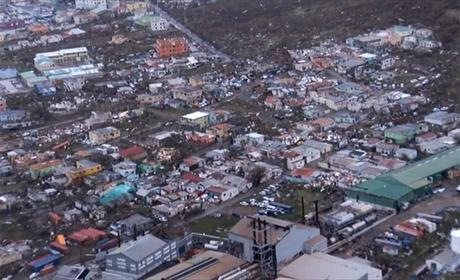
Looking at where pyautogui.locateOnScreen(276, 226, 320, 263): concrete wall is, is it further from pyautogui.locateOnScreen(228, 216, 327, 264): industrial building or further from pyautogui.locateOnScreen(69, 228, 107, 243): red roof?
pyautogui.locateOnScreen(69, 228, 107, 243): red roof

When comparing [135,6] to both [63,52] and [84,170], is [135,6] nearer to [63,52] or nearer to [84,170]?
[63,52]

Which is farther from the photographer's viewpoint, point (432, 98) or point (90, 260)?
point (432, 98)

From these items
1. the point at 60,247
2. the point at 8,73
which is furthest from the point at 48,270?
the point at 8,73

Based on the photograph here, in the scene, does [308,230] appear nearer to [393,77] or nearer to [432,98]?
[432,98]

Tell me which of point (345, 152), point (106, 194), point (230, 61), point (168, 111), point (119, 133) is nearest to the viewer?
point (106, 194)

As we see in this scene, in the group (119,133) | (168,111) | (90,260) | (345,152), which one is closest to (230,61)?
(168,111)

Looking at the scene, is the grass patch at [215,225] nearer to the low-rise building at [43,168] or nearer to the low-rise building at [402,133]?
the low-rise building at [43,168]

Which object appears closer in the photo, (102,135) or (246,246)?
(246,246)
